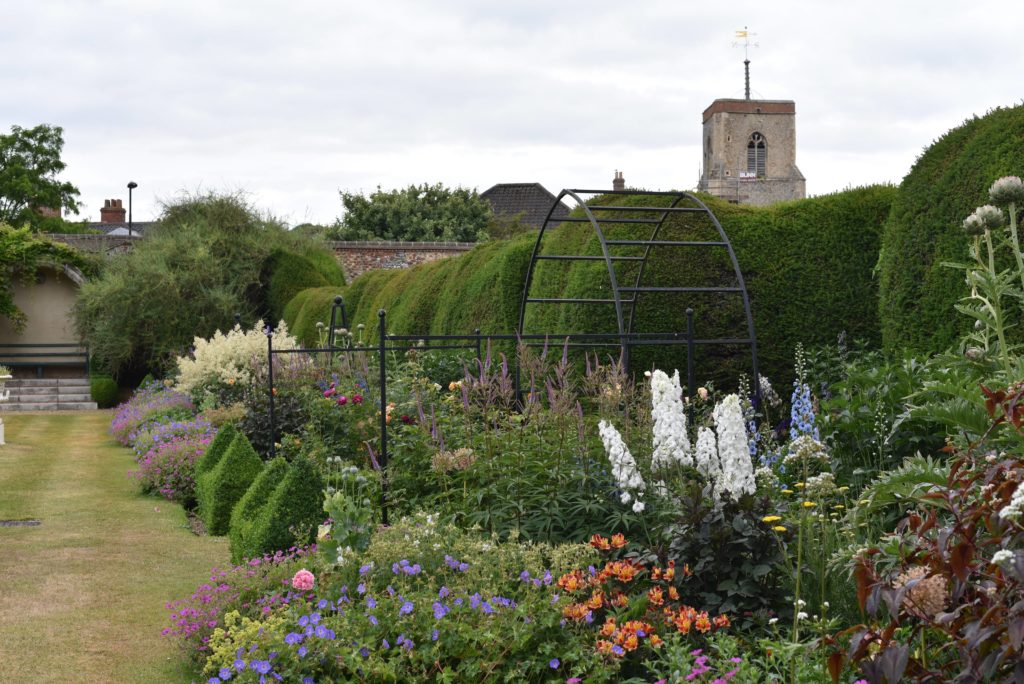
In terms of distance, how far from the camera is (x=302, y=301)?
19.3 m

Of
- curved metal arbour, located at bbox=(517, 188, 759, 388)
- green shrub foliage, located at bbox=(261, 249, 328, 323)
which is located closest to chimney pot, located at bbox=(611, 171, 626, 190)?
green shrub foliage, located at bbox=(261, 249, 328, 323)

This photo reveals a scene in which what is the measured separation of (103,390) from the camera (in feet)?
66.9

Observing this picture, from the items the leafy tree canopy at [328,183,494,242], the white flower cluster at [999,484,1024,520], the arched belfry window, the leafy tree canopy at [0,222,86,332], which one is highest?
the arched belfry window

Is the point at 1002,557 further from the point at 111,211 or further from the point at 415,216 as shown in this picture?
the point at 111,211

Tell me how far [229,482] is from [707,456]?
4.75 m

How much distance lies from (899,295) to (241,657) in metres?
4.89

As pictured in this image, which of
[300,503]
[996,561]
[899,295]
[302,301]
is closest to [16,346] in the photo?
[302,301]

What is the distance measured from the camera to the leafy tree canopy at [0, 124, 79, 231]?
35406mm

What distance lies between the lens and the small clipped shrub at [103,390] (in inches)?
802

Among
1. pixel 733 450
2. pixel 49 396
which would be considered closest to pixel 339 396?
pixel 733 450

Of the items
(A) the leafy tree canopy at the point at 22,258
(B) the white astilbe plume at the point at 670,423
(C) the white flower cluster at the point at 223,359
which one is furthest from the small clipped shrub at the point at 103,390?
(B) the white astilbe plume at the point at 670,423

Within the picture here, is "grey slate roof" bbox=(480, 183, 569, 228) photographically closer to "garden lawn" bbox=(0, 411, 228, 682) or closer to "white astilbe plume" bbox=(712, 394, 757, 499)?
"garden lawn" bbox=(0, 411, 228, 682)

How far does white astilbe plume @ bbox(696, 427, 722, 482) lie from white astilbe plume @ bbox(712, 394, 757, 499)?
0.23ft

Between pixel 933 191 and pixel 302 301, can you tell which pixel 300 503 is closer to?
pixel 933 191
